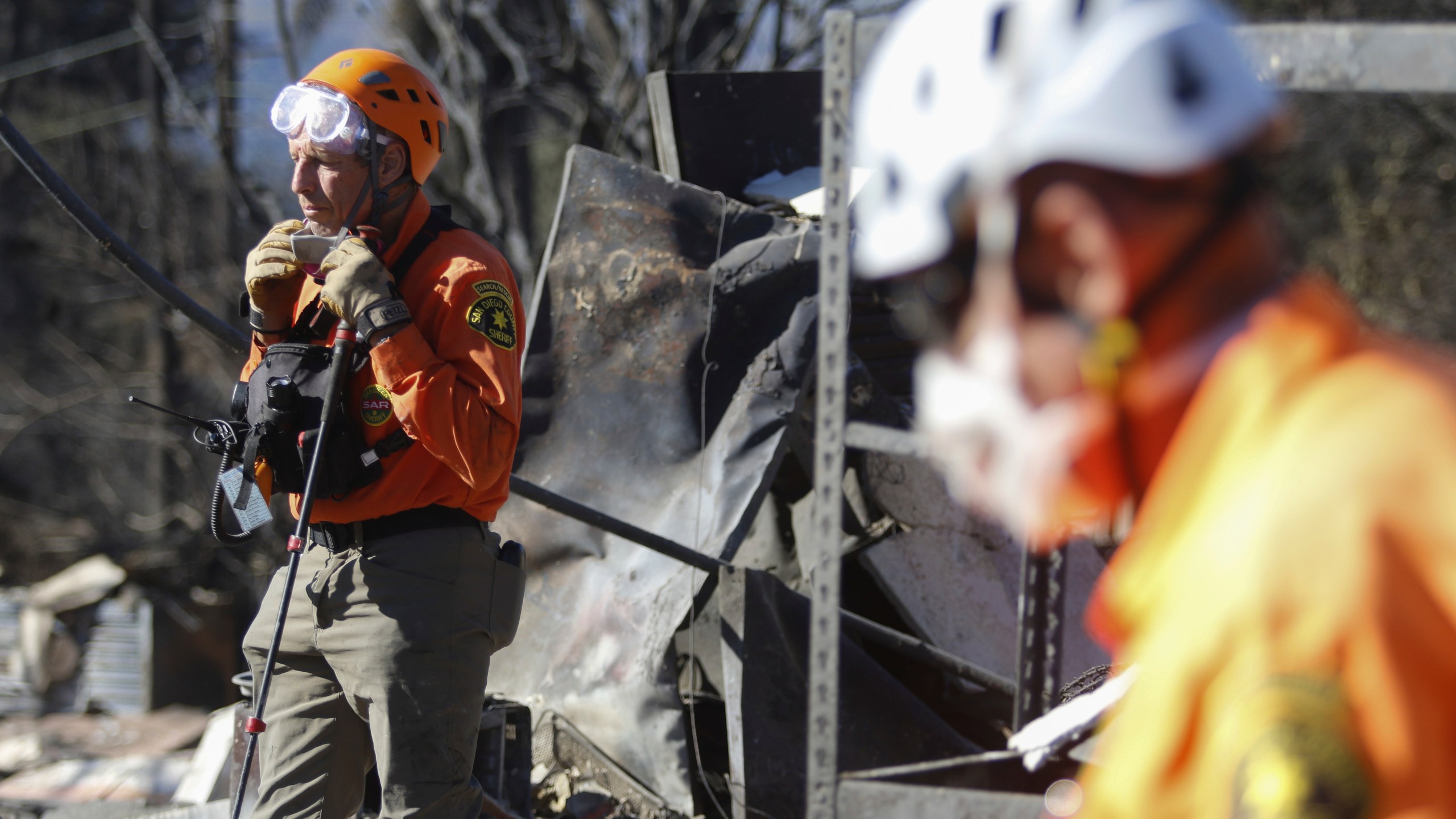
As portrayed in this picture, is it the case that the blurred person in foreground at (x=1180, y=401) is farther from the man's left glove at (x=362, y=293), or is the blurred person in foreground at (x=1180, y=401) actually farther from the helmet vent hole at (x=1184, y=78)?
the man's left glove at (x=362, y=293)

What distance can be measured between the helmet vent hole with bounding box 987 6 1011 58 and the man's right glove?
212 cm

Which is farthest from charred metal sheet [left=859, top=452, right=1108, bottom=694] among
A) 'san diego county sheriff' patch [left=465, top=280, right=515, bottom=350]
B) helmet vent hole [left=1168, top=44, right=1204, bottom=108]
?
helmet vent hole [left=1168, top=44, right=1204, bottom=108]

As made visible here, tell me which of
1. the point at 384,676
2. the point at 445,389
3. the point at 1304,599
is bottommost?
the point at 384,676

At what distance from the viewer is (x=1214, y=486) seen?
3.06ft

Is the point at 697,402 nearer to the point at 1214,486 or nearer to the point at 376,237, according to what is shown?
the point at 376,237

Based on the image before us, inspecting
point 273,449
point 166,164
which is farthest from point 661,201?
point 166,164

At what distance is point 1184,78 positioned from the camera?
3.31ft

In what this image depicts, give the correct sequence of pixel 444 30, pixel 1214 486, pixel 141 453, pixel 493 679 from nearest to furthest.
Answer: pixel 1214 486 < pixel 493 679 < pixel 444 30 < pixel 141 453

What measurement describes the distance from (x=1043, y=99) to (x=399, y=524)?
78.6 inches

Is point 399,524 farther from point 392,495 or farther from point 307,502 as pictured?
point 307,502

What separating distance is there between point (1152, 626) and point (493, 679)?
13.5 ft

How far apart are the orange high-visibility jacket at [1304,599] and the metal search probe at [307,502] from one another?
201 cm

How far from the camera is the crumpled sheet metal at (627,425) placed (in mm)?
4570

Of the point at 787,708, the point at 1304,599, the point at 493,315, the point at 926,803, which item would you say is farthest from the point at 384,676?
the point at 1304,599
